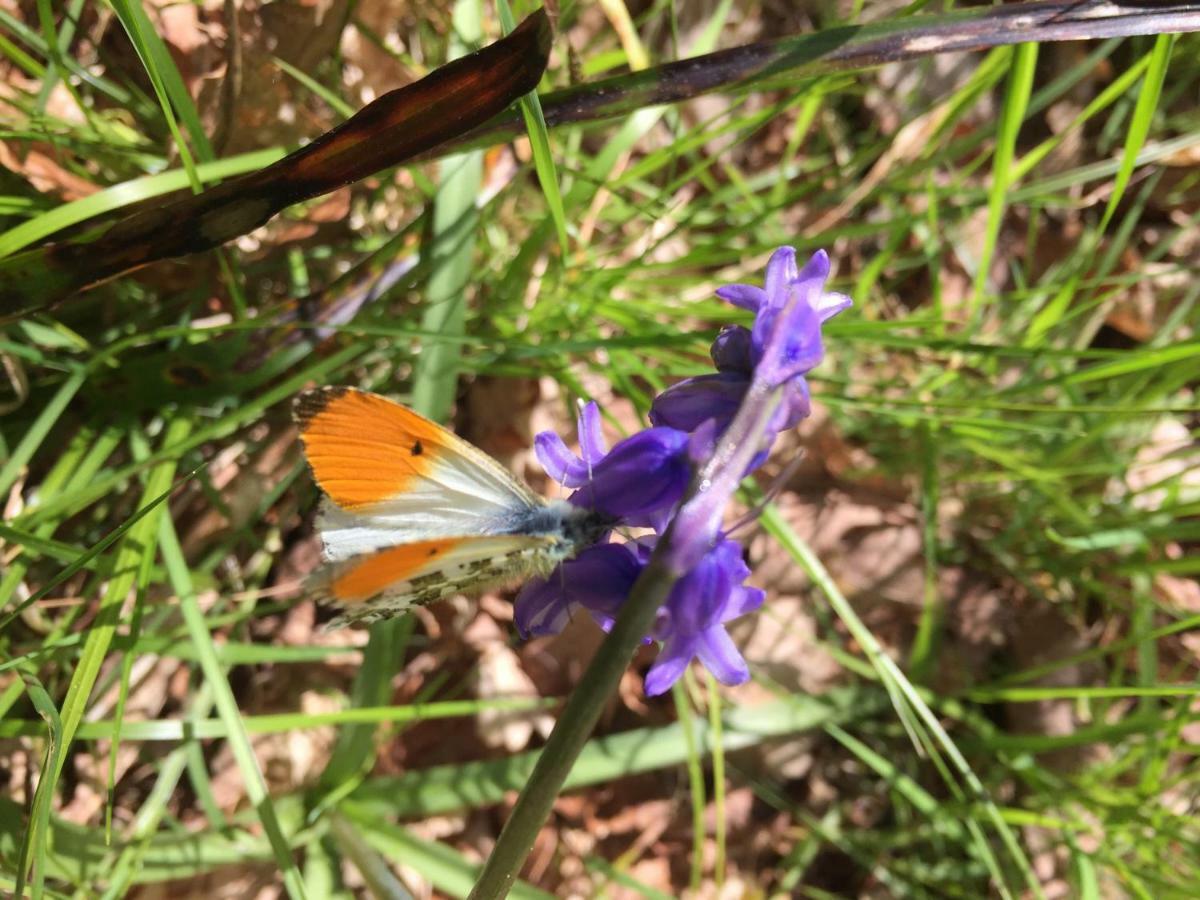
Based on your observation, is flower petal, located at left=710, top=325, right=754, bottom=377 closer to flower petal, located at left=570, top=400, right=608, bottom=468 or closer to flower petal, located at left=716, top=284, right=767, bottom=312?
flower petal, located at left=716, top=284, right=767, bottom=312

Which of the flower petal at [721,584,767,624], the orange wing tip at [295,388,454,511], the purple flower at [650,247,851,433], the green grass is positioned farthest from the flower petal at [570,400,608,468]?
the green grass

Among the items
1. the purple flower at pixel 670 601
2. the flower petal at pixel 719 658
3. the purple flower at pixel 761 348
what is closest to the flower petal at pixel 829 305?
the purple flower at pixel 761 348

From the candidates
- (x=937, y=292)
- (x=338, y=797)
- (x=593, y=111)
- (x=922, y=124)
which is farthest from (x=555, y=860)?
(x=922, y=124)

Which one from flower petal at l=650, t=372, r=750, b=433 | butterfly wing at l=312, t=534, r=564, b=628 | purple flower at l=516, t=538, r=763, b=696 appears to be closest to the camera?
butterfly wing at l=312, t=534, r=564, b=628

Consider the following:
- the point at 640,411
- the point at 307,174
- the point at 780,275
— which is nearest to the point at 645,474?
the point at 780,275

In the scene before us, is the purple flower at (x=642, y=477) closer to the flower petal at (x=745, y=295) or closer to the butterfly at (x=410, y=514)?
the butterfly at (x=410, y=514)
